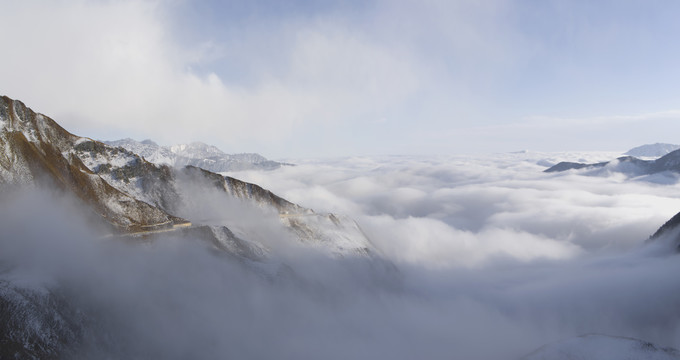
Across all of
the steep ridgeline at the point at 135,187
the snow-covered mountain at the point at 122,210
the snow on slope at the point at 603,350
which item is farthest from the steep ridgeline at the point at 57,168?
the snow on slope at the point at 603,350

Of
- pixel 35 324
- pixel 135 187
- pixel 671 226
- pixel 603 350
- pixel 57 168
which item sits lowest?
pixel 603 350

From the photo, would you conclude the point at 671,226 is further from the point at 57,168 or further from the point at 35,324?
the point at 57,168

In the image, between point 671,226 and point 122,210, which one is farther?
point 671,226

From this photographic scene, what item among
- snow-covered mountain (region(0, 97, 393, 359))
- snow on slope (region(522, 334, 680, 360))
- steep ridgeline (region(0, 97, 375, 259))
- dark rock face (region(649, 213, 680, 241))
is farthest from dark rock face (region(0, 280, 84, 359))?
dark rock face (region(649, 213, 680, 241))

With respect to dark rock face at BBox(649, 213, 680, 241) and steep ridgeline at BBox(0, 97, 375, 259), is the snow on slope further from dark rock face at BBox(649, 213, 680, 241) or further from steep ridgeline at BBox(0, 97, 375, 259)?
dark rock face at BBox(649, 213, 680, 241)

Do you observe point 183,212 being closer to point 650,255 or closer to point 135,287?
point 135,287

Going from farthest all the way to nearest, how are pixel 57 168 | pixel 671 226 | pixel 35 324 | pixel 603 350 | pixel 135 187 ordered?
pixel 671 226 < pixel 135 187 < pixel 57 168 < pixel 603 350 < pixel 35 324

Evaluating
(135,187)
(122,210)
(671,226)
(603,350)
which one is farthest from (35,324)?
(671,226)
